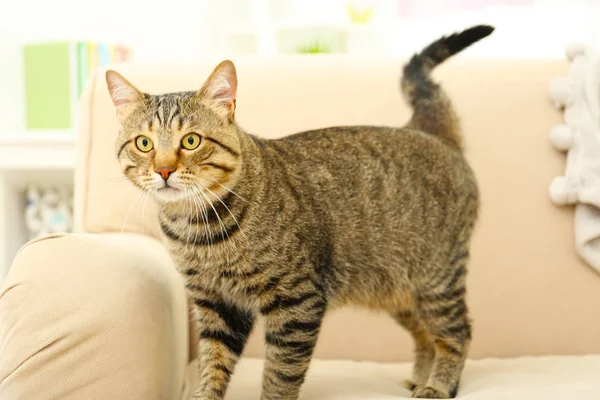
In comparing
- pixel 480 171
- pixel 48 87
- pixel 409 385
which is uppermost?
pixel 48 87

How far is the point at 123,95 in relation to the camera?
3.90 feet

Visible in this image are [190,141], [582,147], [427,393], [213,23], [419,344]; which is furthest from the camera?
[213,23]

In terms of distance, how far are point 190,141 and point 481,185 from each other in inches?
33.0

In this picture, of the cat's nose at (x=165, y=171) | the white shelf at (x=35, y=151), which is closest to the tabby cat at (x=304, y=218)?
the cat's nose at (x=165, y=171)

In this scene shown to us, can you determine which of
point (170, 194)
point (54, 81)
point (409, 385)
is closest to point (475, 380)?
point (409, 385)

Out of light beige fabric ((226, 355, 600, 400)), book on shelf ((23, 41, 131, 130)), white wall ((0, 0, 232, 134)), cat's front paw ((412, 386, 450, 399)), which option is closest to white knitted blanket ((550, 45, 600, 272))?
light beige fabric ((226, 355, 600, 400))

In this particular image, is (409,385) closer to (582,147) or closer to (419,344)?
(419,344)

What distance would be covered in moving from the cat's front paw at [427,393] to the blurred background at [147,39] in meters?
1.16

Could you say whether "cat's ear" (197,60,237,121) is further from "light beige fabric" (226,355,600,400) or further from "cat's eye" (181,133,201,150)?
Answer: "light beige fabric" (226,355,600,400)

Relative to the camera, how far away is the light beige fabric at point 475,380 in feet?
4.00

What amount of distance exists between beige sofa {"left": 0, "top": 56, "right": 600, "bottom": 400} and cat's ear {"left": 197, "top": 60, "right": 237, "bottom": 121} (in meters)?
0.50

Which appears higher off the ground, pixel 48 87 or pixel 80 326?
pixel 48 87

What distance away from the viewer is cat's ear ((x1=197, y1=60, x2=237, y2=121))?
3.73 feet

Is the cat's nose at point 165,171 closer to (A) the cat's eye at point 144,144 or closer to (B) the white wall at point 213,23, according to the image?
(A) the cat's eye at point 144,144
